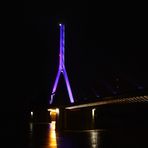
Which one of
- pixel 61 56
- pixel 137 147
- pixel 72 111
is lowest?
pixel 137 147

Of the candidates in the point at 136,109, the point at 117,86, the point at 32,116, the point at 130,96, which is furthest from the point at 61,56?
the point at 32,116

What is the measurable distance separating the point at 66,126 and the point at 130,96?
1680cm

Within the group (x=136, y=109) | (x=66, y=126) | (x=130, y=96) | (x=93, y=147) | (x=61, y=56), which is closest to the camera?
(x=93, y=147)

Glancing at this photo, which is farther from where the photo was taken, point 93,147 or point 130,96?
point 130,96

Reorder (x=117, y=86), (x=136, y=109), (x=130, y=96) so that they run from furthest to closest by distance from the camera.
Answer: (x=136, y=109) → (x=117, y=86) → (x=130, y=96)

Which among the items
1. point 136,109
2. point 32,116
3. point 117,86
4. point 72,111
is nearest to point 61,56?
point 72,111

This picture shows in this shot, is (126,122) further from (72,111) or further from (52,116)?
(52,116)

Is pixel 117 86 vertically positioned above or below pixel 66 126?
above

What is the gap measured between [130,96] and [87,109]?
59.8 feet

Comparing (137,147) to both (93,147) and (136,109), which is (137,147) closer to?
(93,147)

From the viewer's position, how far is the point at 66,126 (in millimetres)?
40188

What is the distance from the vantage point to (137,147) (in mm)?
17016

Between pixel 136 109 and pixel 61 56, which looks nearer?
pixel 61 56

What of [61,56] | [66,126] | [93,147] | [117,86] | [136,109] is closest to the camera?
[93,147]
